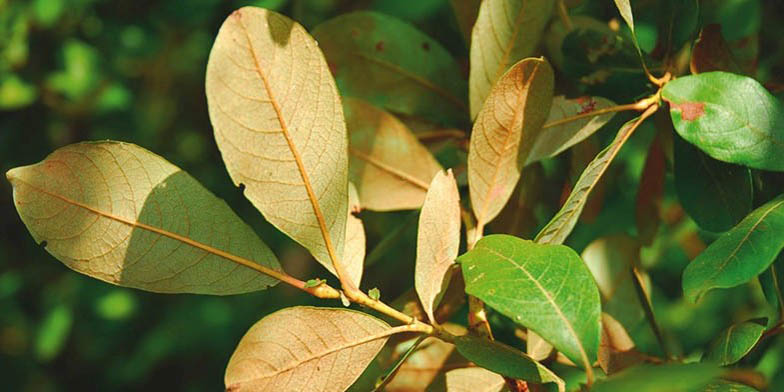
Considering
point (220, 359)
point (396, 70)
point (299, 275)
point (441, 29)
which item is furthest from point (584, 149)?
point (299, 275)

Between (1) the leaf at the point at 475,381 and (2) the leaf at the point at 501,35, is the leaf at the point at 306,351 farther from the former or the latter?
(2) the leaf at the point at 501,35

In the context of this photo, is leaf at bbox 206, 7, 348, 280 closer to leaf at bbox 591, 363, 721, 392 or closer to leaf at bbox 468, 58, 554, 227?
leaf at bbox 468, 58, 554, 227

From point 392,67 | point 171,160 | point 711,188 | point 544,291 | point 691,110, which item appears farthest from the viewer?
point 171,160

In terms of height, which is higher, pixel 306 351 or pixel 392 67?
pixel 392 67

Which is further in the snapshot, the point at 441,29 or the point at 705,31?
the point at 441,29

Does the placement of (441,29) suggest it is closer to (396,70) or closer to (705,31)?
(396,70)

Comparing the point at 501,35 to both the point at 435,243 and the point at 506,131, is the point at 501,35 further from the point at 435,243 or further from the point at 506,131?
the point at 435,243

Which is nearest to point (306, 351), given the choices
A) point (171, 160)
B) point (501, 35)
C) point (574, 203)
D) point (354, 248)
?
point (354, 248)
